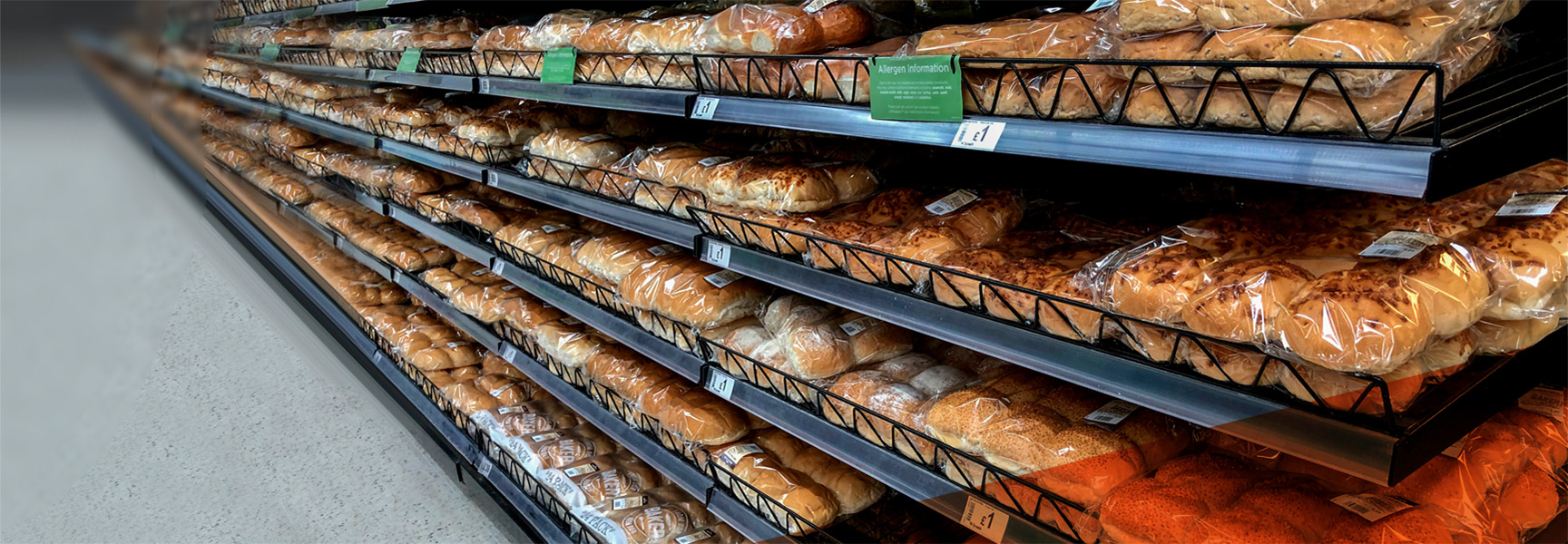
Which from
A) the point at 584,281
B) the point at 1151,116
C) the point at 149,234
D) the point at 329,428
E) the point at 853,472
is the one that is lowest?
the point at 329,428

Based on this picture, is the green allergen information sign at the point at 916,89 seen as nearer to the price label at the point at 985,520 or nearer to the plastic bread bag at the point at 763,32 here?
the plastic bread bag at the point at 763,32

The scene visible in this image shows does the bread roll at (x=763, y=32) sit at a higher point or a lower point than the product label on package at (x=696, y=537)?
higher

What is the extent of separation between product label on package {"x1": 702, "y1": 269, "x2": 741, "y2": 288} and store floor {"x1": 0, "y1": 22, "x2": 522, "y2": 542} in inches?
35.3

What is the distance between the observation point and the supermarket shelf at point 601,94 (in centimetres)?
163

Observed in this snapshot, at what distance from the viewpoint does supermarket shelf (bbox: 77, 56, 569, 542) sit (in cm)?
248

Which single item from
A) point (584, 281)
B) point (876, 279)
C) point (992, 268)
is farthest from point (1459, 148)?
point (584, 281)

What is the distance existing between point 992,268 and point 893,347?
452mm

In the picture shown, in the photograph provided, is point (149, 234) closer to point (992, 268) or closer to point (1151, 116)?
point (1151, 116)

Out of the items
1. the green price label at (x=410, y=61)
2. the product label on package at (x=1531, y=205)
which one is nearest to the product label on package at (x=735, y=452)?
the product label on package at (x=1531, y=205)

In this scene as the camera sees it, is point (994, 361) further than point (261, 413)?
No

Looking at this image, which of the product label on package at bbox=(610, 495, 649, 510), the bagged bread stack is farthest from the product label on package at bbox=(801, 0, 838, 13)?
the product label on package at bbox=(610, 495, 649, 510)

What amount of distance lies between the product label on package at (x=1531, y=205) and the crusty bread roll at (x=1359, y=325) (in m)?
0.25

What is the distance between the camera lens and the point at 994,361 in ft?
4.84

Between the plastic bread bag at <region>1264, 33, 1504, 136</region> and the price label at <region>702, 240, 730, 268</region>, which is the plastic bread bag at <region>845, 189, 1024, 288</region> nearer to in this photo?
the price label at <region>702, 240, 730, 268</region>
